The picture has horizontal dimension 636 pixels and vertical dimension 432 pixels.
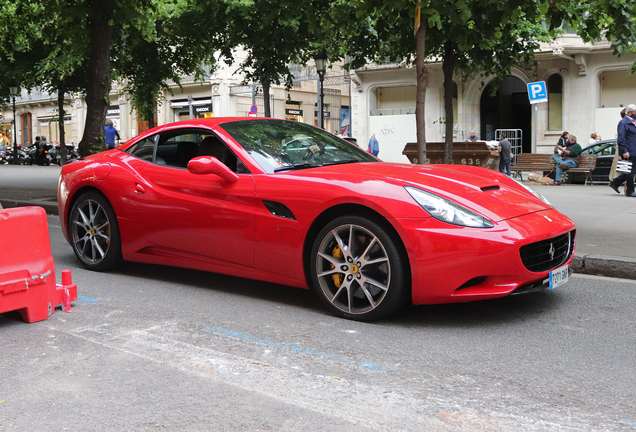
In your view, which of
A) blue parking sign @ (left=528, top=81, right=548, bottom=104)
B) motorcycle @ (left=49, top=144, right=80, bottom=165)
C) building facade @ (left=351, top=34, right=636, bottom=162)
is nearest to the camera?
blue parking sign @ (left=528, top=81, right=548, bottom=104)

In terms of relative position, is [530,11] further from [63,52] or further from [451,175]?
[63,52]

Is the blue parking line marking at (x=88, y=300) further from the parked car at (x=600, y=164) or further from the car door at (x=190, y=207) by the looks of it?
the parked car at (x=600, y=164)

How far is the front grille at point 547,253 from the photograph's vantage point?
4.32 m

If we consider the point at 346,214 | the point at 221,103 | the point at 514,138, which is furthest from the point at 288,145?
the point at 221,103

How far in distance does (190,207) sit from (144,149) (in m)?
1.03

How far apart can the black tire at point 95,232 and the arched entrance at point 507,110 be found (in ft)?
90.4

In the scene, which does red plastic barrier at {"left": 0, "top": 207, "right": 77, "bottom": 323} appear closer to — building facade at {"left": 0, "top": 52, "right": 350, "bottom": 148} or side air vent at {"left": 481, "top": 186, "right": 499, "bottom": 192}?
side air vent at {"left": 481, "top": 186, "right": 499, "bottom": 192}

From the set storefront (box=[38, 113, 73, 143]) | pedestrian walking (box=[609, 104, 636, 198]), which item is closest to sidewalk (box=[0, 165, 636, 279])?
pedestrian walking (box=[609, 104, 636, 198])

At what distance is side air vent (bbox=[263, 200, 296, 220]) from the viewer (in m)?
4.82

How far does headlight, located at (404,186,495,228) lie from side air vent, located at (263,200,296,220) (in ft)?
2.87

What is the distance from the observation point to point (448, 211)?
14.2 feet

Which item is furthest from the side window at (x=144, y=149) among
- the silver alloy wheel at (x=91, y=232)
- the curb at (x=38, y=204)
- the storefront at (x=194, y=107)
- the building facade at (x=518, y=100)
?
the storefront at (x=194, y=107)

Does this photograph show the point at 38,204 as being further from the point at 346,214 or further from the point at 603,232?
the point at 603,232

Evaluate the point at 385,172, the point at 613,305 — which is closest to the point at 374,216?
the point at 385,172
